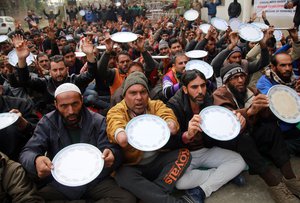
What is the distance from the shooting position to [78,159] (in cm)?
249

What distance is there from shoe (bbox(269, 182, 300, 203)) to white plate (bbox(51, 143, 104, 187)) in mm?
1725

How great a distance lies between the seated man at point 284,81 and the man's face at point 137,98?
1749mm

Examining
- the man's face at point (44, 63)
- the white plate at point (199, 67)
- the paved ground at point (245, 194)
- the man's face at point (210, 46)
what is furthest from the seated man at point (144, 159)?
the man's face at point (210, 46)

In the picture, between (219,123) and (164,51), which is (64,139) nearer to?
(219,123)

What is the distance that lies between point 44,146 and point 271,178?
2298mm

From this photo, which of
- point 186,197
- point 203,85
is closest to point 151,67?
point 203,85

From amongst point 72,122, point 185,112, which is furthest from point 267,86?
point 72,122

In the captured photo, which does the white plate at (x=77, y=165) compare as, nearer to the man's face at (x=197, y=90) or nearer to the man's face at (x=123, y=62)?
the man's face at (x=197, y=90)

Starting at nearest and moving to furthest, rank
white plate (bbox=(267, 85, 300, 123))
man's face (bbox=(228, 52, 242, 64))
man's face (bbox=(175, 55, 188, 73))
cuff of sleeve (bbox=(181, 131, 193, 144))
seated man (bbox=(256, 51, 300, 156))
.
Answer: cuff of sleeve (bbox=(181, 131, 193, 144)), white plate (bbox=(267, 85, 300, 123)), seated man (bbox=(256, 51, 300, 156)), man's face (bbox=(175, 55, 188, 73)), man's face (bbox=(228, 52, 242, 64))

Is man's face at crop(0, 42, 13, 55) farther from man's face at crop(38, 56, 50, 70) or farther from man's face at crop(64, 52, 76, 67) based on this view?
man's face at crop(64, 52, 76, 67)

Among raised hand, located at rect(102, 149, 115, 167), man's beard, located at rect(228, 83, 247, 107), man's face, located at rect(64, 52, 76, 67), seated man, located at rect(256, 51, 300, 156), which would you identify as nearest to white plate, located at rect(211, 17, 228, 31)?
seated man, located at rect(256, 51, 300, 156)

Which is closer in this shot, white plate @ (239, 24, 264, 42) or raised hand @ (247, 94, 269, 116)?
raised hand @ (247, 94, 269, 116)

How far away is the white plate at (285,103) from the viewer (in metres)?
2.97

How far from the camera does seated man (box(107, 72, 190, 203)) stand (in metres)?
2.66
